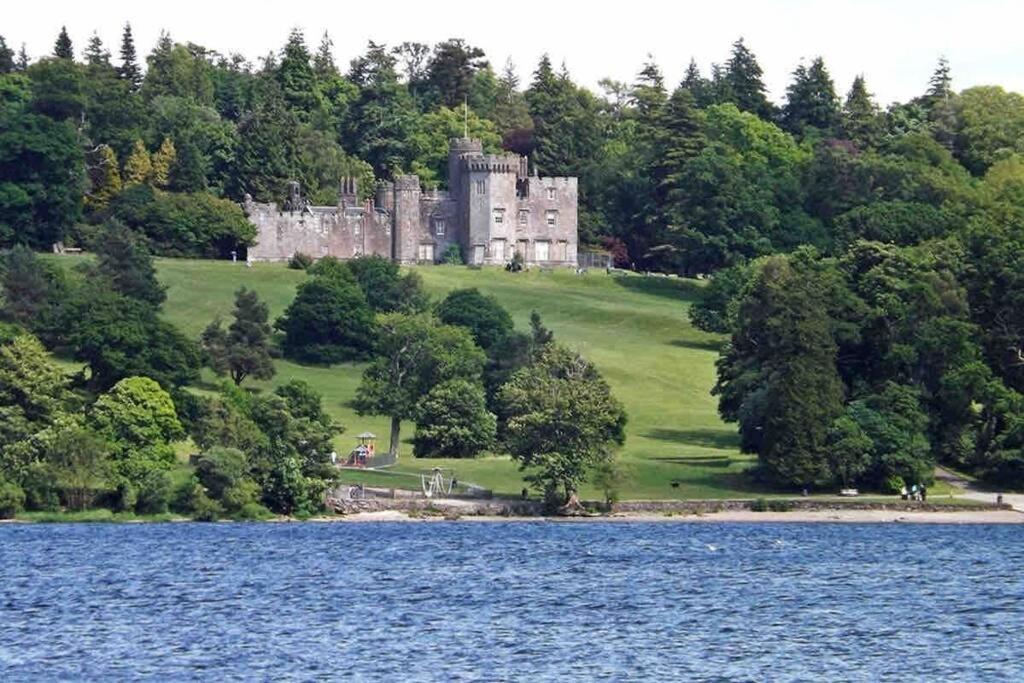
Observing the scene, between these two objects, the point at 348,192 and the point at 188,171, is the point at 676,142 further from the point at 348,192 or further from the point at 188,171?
the point at 188,171

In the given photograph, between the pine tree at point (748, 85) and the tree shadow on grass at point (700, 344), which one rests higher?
the pine tree at point (748, 85)

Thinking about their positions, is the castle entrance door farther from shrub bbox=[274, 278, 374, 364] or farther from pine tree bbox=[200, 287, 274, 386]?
pine tree bbox=[200, 287, 274, 386]

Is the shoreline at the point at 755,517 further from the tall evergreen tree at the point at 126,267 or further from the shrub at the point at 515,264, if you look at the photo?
the shrub at the point at 515,264

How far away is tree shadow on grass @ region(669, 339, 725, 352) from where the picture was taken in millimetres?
130125

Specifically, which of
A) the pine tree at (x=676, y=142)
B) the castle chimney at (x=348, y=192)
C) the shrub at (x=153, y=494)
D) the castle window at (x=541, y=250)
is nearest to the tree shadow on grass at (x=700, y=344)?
the castle window at (x=541, y=250)

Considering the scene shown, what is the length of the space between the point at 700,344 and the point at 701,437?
76.4 ft

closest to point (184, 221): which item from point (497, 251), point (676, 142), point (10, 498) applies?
point (497, 251)

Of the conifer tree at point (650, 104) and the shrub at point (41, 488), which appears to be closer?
the shrub at point (41, 488)

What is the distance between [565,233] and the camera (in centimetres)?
15325

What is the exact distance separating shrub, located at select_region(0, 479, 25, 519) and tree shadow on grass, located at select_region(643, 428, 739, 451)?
2875cm

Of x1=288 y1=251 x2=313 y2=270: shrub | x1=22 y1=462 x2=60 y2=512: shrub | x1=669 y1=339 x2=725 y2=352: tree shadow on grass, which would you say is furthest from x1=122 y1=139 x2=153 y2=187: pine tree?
x1=22 y1=462 x2=60 y2=512: shrub

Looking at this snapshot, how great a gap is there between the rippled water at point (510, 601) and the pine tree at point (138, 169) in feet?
214

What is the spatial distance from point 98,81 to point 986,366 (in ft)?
257

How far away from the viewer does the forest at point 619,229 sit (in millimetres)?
96688
